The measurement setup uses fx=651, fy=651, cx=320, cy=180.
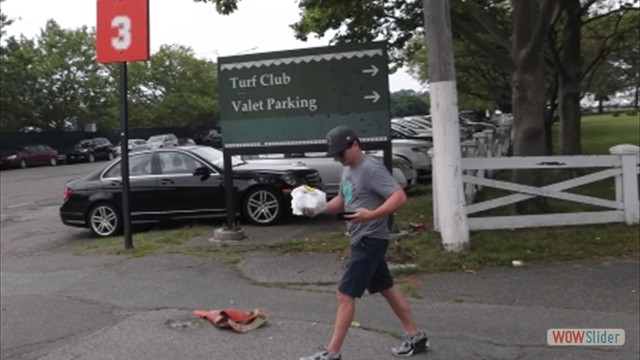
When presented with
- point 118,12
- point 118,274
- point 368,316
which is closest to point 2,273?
point 118,274

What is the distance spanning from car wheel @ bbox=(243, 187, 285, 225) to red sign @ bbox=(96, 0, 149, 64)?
3.09 m

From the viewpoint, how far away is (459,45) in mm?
25516

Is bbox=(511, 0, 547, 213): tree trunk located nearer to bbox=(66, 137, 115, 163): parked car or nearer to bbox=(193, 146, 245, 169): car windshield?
bbox=(193, 146, 245, 169): car windshield

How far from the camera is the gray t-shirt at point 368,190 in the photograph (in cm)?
450

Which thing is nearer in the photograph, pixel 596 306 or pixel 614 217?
pixel 596 306

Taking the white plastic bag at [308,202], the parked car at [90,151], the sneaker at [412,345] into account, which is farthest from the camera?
the parked car at [90,151]

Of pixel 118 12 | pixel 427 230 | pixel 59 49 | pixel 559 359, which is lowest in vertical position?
pixel 559 359

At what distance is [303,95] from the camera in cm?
971

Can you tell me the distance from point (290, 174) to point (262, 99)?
6.42 ft

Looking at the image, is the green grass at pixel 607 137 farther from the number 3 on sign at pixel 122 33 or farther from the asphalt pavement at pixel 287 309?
the number 3 on sign at pixel 122 33

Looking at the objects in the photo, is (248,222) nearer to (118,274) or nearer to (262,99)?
(262,99)

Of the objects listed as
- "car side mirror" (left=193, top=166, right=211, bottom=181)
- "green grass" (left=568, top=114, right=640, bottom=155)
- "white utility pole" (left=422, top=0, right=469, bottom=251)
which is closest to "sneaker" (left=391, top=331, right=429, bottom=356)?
"white utility pole" (left=422, top=0, right=469, bottom=251)

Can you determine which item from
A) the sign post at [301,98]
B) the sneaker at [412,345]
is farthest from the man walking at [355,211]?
the sign post at [301,98]

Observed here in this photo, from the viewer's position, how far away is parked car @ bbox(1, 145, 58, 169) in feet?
131
